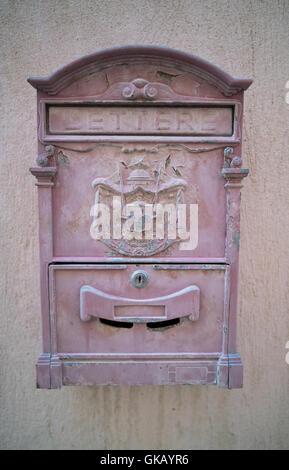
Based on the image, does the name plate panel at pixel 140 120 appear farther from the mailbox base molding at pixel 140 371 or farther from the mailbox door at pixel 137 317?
the mailbox base molding at pixel 140 371

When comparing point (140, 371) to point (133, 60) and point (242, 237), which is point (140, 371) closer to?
point (242, 237)

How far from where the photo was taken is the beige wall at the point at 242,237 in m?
1.50

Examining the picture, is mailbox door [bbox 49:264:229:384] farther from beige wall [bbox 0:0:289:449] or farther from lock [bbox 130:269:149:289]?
beige wall [bbox 0:0:289:449]

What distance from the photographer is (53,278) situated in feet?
3.77

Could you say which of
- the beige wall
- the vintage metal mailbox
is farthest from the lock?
the beige wall

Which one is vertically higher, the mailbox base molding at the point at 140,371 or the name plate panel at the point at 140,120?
the name plate panel at the point at 140,120

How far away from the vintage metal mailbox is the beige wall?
487 millimetres

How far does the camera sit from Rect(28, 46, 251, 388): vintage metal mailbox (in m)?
1.08

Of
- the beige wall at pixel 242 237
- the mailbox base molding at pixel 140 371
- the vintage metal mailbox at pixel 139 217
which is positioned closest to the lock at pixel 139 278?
the vintage metal mailbox at pixel 139 217

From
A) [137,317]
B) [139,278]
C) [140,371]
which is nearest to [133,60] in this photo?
[139,278]

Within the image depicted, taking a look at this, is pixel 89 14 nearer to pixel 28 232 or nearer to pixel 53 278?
pixel 28 232

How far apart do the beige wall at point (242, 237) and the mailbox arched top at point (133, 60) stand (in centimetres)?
52

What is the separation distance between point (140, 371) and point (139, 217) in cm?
69

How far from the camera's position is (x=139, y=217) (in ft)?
3.69
